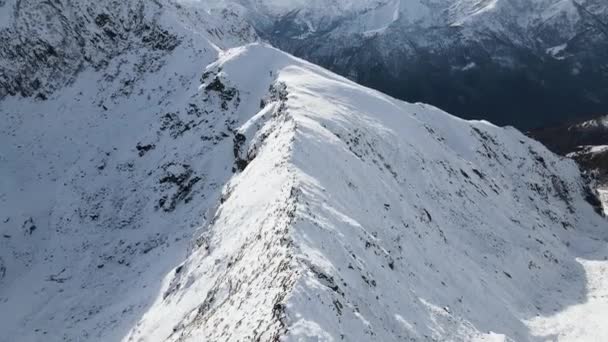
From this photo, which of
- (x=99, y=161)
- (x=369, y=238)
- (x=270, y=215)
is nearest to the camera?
(x=270, y=215)

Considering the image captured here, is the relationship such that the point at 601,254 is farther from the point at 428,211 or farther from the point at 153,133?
the point at 153,133

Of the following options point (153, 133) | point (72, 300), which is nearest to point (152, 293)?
point (72, 300)

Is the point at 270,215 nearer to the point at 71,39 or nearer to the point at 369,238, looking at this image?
the point at 369,238

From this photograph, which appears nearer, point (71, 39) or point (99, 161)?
A: point (99, 161)

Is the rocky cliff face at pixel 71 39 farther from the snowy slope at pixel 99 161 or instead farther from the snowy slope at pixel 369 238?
the snowy slope at pixel 369 238

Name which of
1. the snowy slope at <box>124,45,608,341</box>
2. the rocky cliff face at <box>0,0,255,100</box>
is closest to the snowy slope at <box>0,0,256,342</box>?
the rocky cliff face at <box>0,0,255,100</box>

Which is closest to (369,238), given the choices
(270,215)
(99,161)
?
(270,215)
